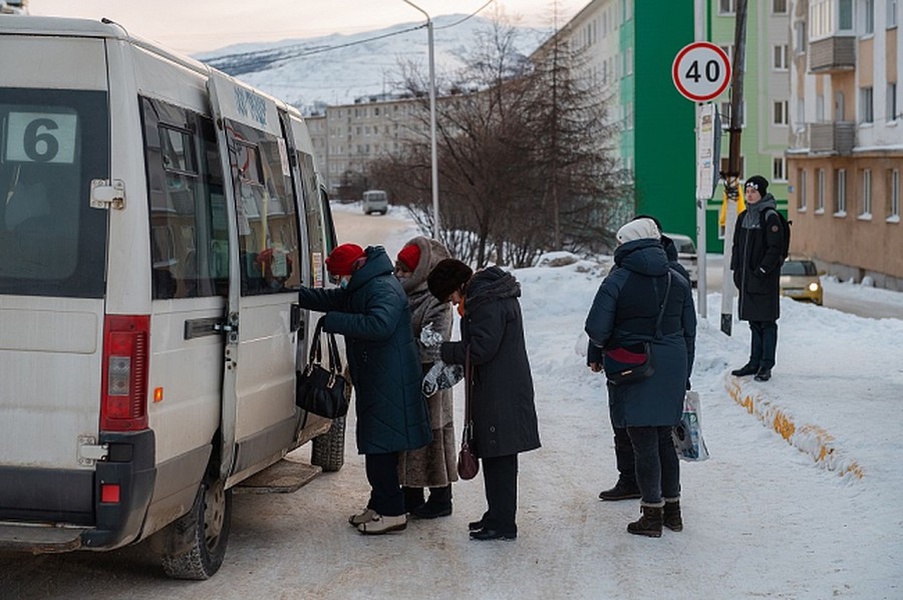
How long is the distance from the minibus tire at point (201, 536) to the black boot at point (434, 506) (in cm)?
159

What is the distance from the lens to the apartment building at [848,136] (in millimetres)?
40781

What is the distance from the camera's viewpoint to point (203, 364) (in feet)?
20.6

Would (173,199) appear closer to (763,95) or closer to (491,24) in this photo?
(491,24)

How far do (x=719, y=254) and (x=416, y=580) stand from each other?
2074 inches

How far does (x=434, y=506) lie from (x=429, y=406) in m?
0.70

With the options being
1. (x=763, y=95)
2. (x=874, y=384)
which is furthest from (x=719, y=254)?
(x=874, y=384)

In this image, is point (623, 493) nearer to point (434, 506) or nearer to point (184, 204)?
point (434, 506)

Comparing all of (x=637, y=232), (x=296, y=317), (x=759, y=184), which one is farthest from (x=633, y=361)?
(x=759, y=184)

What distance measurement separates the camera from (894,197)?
40.9 meters

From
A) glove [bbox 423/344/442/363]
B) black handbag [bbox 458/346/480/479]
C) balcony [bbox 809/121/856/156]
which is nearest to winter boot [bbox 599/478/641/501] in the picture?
black handbag [bbox 458/346/480/479]

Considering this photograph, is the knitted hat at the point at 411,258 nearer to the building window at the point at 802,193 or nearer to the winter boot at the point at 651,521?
the winter boot at the point at 651,521

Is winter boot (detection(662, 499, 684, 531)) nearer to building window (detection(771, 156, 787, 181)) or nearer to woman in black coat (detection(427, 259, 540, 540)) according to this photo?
woman in black coat (detection(427, 259, 540, 540))

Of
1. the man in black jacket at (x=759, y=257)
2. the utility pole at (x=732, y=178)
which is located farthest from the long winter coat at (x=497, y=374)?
the utility pole at (x=732, y=178)

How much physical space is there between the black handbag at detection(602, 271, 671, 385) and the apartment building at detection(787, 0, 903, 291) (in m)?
33.7
